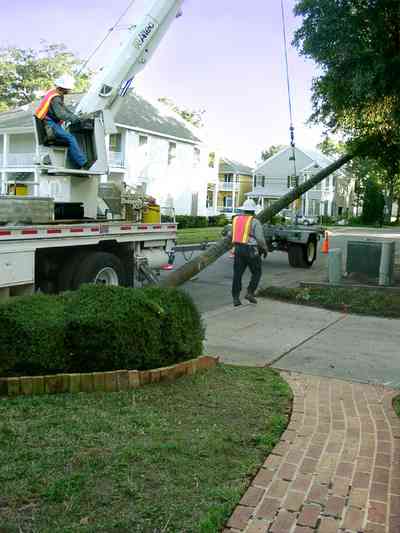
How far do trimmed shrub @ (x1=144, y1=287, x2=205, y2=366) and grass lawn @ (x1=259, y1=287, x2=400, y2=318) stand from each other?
474cm

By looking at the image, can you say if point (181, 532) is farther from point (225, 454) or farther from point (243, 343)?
point (243, 343)

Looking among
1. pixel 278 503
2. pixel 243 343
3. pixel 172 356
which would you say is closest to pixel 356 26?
pixel 243 343

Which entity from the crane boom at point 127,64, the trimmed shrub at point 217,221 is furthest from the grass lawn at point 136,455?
the trimmed shrub at point 217,221

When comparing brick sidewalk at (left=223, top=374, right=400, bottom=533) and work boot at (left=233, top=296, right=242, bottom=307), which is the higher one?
brick sidewalk at (left=223, top=374, right=400, bottom=533)

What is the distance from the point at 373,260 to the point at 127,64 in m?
6.13

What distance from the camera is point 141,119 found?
37.1 m

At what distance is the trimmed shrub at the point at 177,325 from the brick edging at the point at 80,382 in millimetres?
268

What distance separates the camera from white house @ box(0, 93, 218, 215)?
3400 centimetres

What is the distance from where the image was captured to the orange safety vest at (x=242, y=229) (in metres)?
10.7

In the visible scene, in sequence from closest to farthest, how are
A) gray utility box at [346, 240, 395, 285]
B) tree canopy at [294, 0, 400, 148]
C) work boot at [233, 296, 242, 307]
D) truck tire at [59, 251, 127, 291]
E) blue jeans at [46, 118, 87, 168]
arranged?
truck tire at [59, 251, 127, 291] → blue jeans at [46, 118, 87, 168] → work boot at [233, 296, 242, 307] → tree canopy at [294, 0, 400, 148] → gray utility box at [346, 240, 395, 285]

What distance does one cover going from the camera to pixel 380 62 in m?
11.1

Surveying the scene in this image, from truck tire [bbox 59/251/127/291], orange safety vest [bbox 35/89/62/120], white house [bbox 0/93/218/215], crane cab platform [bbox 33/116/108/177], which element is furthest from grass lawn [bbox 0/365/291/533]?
white house [bbox 0/93/218/215]

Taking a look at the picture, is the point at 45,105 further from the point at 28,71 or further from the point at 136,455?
the point at 28,71

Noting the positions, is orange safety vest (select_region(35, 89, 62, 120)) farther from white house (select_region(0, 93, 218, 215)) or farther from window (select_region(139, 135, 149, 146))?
window (select_region(139, 135, 149, 146))
